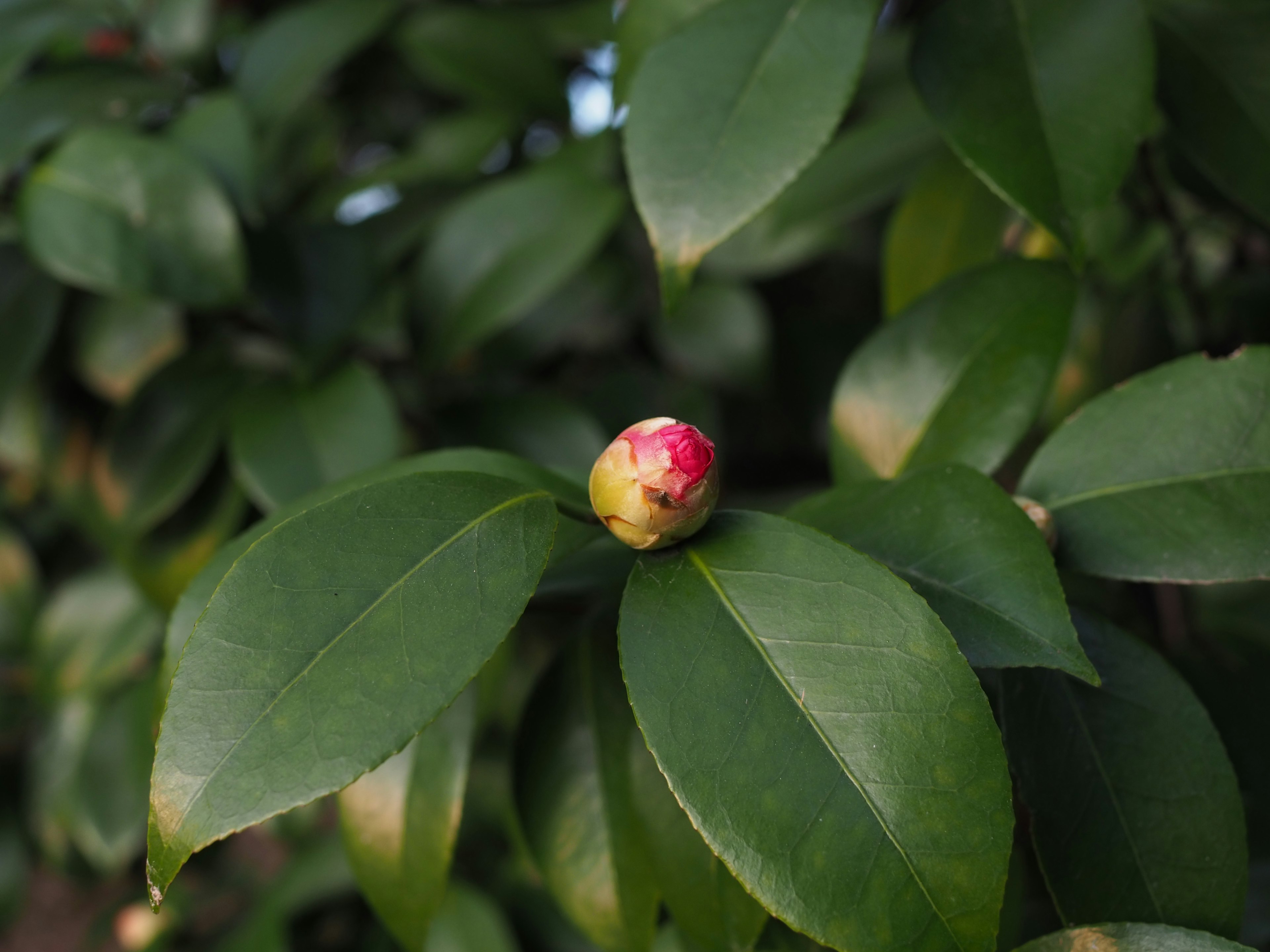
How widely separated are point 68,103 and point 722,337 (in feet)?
2.28

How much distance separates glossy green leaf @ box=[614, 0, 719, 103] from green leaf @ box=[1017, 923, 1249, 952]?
568mm

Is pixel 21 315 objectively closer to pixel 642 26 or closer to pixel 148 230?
pixel 148 230

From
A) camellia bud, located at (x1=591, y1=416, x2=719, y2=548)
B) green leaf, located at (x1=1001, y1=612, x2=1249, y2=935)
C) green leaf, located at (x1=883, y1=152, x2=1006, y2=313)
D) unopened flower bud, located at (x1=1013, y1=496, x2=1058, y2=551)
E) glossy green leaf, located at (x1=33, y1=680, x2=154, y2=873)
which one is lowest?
glossy green leaf, located at (x1=33, y1=680, x2=154, y2=873)

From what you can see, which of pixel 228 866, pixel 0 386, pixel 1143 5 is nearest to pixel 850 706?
pixel 1143 5

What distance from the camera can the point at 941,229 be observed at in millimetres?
851

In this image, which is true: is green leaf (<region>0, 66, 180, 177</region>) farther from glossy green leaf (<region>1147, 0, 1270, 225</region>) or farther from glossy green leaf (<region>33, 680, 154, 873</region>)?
glossy green leaf (<region>1147, 0, 1270, 225</region>)

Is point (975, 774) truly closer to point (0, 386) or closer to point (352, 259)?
point (352, 259)

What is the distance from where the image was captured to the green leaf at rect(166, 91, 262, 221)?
2.70 feet

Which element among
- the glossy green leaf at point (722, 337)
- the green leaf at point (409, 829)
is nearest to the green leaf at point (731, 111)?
the green leaf at point (409, 829)

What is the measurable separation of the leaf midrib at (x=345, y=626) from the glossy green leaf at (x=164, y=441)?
1.98 ft

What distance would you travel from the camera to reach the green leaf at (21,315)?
0.90 meters

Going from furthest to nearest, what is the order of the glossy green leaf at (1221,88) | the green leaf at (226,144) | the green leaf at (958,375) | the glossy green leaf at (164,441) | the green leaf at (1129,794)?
1. the glossy green leaf at (164,441)
2. the green leaf at (226,144)
3. the glossy green leaf at (1221,88)
4. the green leaf at (958,375)
5. the green leaf at (1129,794)

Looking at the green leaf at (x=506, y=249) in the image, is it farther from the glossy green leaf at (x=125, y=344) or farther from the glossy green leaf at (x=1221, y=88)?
the glossy green leaf at (x=1221, y=88)

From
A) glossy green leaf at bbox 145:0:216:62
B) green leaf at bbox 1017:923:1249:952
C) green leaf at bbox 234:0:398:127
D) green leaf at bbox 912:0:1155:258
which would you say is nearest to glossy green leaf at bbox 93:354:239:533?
green leaf at bbox 234:0:398:127
